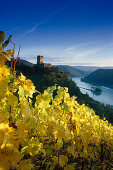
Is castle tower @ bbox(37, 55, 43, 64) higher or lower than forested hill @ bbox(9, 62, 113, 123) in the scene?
higher

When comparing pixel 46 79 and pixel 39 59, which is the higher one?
pixel 39 59

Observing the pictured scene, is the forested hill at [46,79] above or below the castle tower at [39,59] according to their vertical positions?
below

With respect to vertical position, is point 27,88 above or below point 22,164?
above

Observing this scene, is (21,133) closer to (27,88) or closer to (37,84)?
(27,88)

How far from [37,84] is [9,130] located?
42305mm

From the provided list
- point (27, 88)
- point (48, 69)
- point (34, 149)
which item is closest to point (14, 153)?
point (27, 88)

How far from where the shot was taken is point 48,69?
50.1 meters

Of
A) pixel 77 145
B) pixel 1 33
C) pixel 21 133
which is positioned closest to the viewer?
pixel 1 33

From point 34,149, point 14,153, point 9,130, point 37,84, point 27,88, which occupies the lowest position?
point 37,84

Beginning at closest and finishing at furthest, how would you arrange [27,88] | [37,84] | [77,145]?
[27,88], [77,145], [37,84]

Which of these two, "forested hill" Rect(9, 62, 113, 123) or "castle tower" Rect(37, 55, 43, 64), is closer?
"forested hill" Rect(9, 62, 113, 123)

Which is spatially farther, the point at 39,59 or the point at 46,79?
the point at 39,59

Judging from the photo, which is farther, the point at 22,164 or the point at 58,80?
the point at 58,80

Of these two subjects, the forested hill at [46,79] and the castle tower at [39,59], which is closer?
the forested hill at [46,79]
